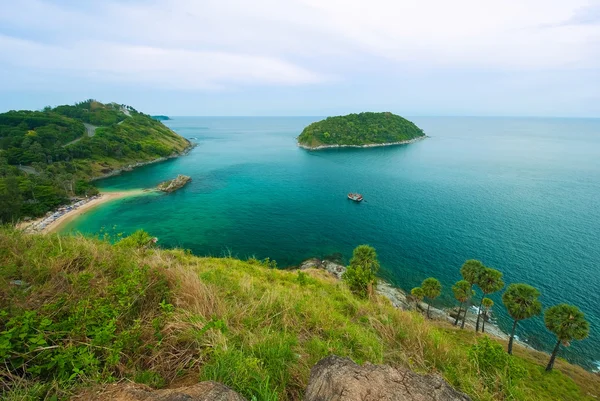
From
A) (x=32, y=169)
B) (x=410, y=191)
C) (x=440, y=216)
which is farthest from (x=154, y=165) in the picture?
(x=440, y=216)

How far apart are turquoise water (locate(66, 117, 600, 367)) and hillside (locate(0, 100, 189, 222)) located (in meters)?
9.11

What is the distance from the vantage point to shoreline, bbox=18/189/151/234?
45.4 m

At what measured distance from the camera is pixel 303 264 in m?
38.8

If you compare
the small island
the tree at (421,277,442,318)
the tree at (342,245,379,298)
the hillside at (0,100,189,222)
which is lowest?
the tree at (421,277,442,318)

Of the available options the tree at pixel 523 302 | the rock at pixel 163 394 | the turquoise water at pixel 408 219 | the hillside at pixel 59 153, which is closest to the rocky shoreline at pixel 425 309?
the turquoise water at pixel 408 219

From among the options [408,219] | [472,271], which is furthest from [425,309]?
[408,219]

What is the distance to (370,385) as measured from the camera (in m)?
3.55

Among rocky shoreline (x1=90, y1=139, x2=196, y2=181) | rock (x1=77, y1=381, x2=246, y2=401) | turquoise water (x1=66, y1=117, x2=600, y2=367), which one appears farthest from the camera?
rocky shoreline (x1=90, y1=139, x2=196, y2=181)

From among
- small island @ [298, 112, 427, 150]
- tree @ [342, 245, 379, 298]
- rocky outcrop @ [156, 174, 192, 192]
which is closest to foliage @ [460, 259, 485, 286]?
tree @ [342, 245, 379, 298]

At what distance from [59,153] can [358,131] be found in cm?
14424

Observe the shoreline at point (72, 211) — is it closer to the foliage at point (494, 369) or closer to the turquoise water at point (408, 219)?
the turquoise water at point (408, 219)

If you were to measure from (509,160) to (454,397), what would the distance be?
148 metres

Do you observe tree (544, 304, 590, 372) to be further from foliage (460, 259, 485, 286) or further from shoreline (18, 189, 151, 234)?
shoreline (18, 189, 151, 234)

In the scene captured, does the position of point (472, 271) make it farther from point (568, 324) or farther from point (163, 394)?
point (163, 394)
